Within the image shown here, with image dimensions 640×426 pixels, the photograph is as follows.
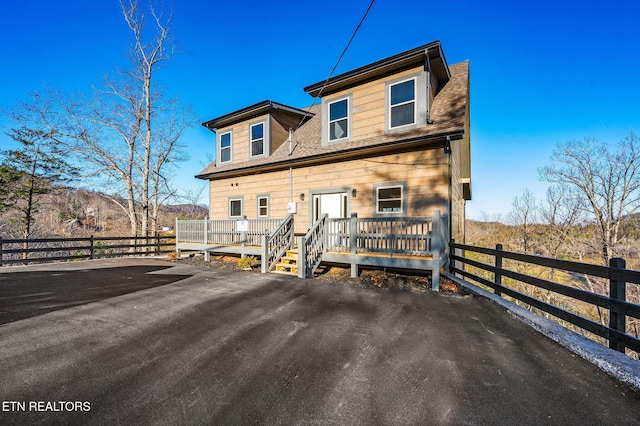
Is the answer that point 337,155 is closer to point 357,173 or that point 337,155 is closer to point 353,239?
point 357,173

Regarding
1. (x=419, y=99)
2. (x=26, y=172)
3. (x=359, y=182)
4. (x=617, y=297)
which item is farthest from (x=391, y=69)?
(x=26, y=172)

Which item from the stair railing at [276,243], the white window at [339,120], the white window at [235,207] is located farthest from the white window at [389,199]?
the white window at [235,207]

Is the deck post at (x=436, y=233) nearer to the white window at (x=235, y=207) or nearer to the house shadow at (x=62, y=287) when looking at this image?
the house shadow at (x=62, y=287)

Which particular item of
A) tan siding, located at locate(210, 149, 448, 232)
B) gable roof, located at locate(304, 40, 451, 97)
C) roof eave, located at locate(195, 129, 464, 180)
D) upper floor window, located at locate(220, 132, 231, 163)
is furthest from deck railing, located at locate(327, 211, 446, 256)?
upper floor window, located at locate(220, 132, 231, 163)

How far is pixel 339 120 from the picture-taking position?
31.4 feet

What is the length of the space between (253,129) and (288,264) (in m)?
7.10

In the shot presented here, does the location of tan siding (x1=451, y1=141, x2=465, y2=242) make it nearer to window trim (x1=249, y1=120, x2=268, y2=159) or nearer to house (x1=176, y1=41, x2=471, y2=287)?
house (x1=176, y1=41, x2=471, y2=287)

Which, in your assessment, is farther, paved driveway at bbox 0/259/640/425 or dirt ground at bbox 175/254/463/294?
dirt ground at bbox 175/254/463/294

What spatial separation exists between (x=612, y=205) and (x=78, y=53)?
28637 millimetres

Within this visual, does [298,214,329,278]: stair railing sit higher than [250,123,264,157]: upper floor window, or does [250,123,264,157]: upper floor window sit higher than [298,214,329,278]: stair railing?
[250,123,264,157]: upper floor window

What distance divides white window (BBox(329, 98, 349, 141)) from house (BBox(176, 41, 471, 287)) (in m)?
0.04

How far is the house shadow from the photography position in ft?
16.4

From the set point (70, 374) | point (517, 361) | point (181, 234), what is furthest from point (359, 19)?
point (181, 234)

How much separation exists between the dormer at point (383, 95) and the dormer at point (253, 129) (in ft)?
8.27
